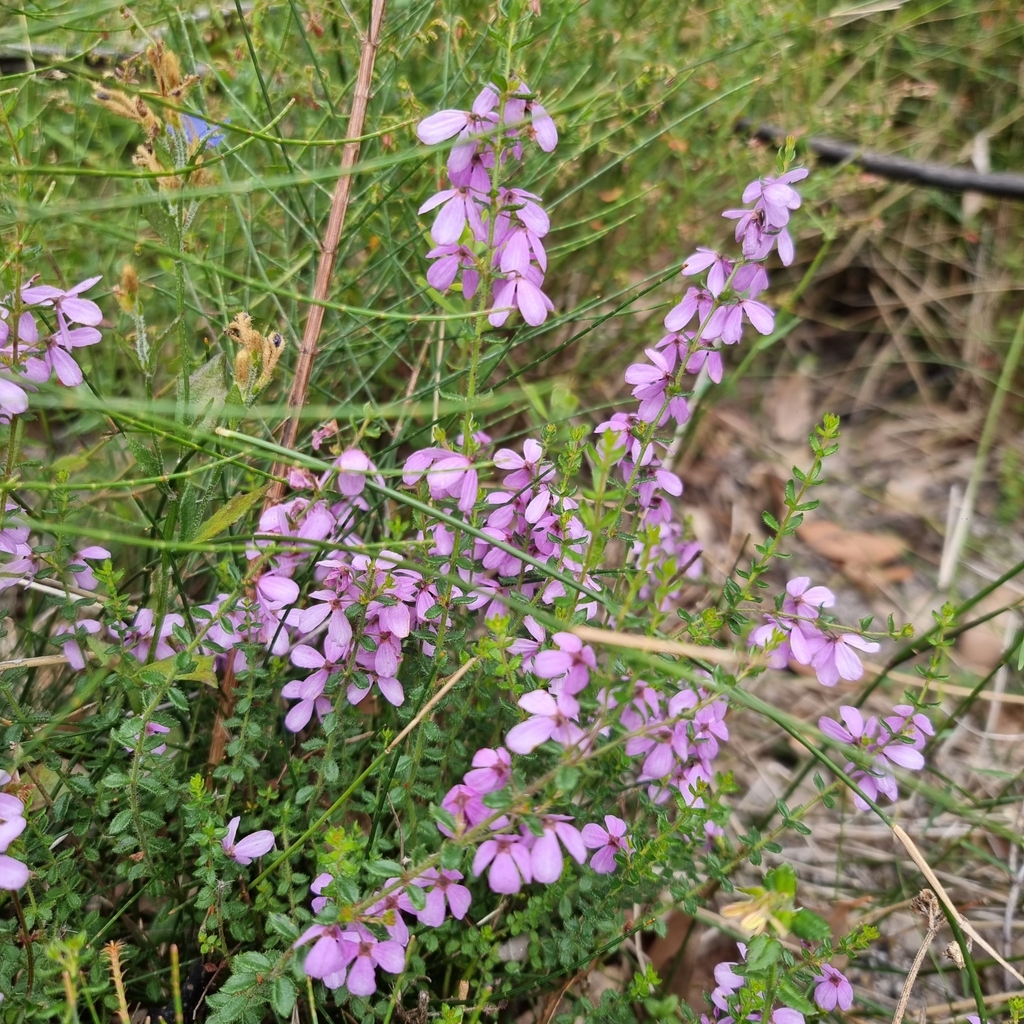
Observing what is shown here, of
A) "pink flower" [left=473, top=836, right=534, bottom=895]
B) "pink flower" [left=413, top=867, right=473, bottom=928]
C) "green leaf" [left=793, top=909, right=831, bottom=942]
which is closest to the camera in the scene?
"green leaf" [left=793, top=909, right=831, bottom=942]

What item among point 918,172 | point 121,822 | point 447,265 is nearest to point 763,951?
point 121,822

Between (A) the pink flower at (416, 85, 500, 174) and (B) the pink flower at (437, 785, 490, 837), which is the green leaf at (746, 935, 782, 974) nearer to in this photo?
(B) the pink flower at (437, 785, 490, 837)

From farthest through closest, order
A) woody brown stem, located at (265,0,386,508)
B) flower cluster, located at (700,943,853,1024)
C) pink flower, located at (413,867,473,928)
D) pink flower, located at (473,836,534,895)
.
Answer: woody brown stem, located at (265,0,386,508)
flower cluster, located at (700,943,853,1024)
pink flower, located at (413,867,473,928)
pink flower, located at (473,836,534,895)

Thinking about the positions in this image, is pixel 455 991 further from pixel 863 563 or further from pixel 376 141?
pixel 863 563

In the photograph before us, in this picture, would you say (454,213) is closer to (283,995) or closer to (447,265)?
(447,265)

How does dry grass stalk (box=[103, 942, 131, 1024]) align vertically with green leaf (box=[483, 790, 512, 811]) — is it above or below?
below

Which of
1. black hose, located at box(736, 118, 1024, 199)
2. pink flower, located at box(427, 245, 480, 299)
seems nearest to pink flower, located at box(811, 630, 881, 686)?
pink flower, located at box(427, 245, 480, 299)
